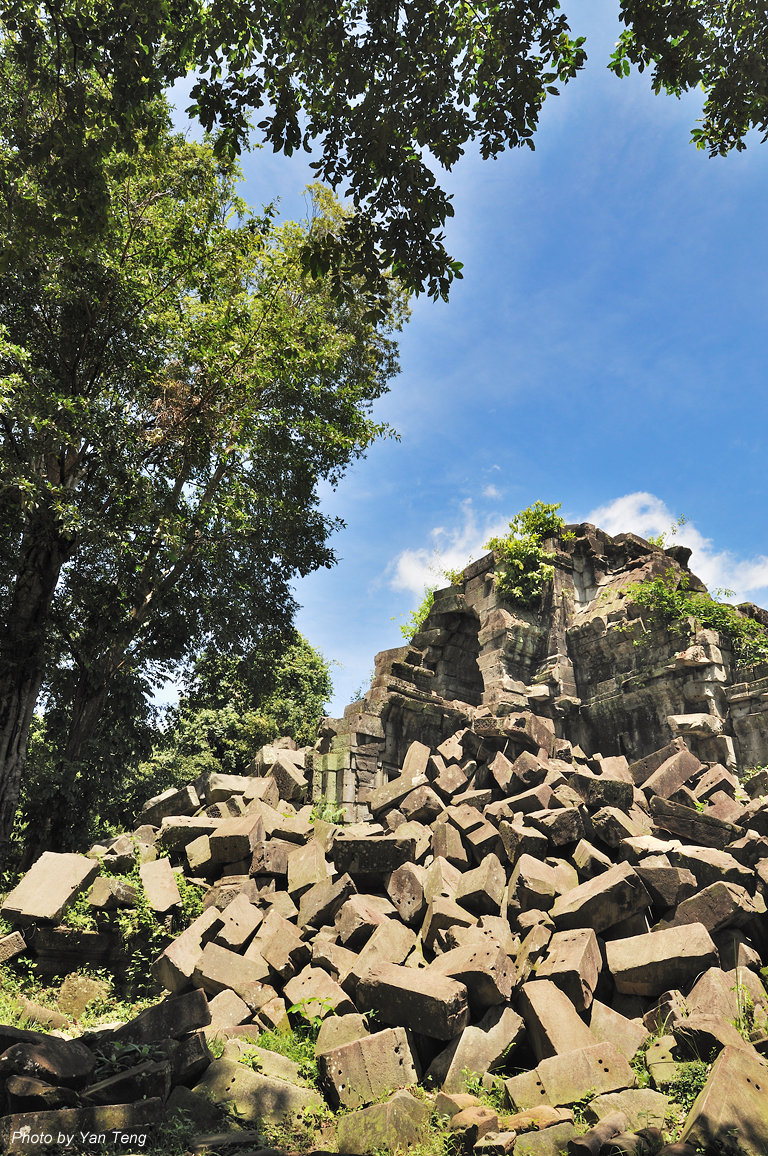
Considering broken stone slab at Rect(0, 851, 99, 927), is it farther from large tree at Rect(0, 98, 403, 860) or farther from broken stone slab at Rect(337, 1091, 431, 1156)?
broken stone slab at Rect(337, 1091, 431, 1156)

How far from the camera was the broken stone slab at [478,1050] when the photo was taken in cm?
431

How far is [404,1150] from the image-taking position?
11.9ft

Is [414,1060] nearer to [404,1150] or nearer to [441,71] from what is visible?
[404,1150]

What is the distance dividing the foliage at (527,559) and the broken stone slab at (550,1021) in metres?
7.93

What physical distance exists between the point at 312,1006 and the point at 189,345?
9536mm

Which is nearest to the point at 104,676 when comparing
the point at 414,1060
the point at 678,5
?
the point at 414,1060

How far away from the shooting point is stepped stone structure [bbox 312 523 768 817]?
9.41 meters

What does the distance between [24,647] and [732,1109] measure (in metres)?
8.13

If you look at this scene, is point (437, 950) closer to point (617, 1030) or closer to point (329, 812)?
point (617, 1030)

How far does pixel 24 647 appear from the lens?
27.3 feet

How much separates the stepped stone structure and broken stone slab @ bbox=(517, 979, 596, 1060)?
4220 mm

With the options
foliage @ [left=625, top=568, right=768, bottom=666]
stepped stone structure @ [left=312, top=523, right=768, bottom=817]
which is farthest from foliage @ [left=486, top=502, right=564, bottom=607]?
foliage @ [left=625, top=568, right=768, bottom=666]

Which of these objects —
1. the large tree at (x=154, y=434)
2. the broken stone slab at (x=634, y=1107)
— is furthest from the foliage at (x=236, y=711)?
the broken stone slab at (x=634, y=1107)

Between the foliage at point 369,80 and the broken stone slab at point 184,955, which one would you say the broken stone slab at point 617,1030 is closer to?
the broken stone slab at point 184,955
